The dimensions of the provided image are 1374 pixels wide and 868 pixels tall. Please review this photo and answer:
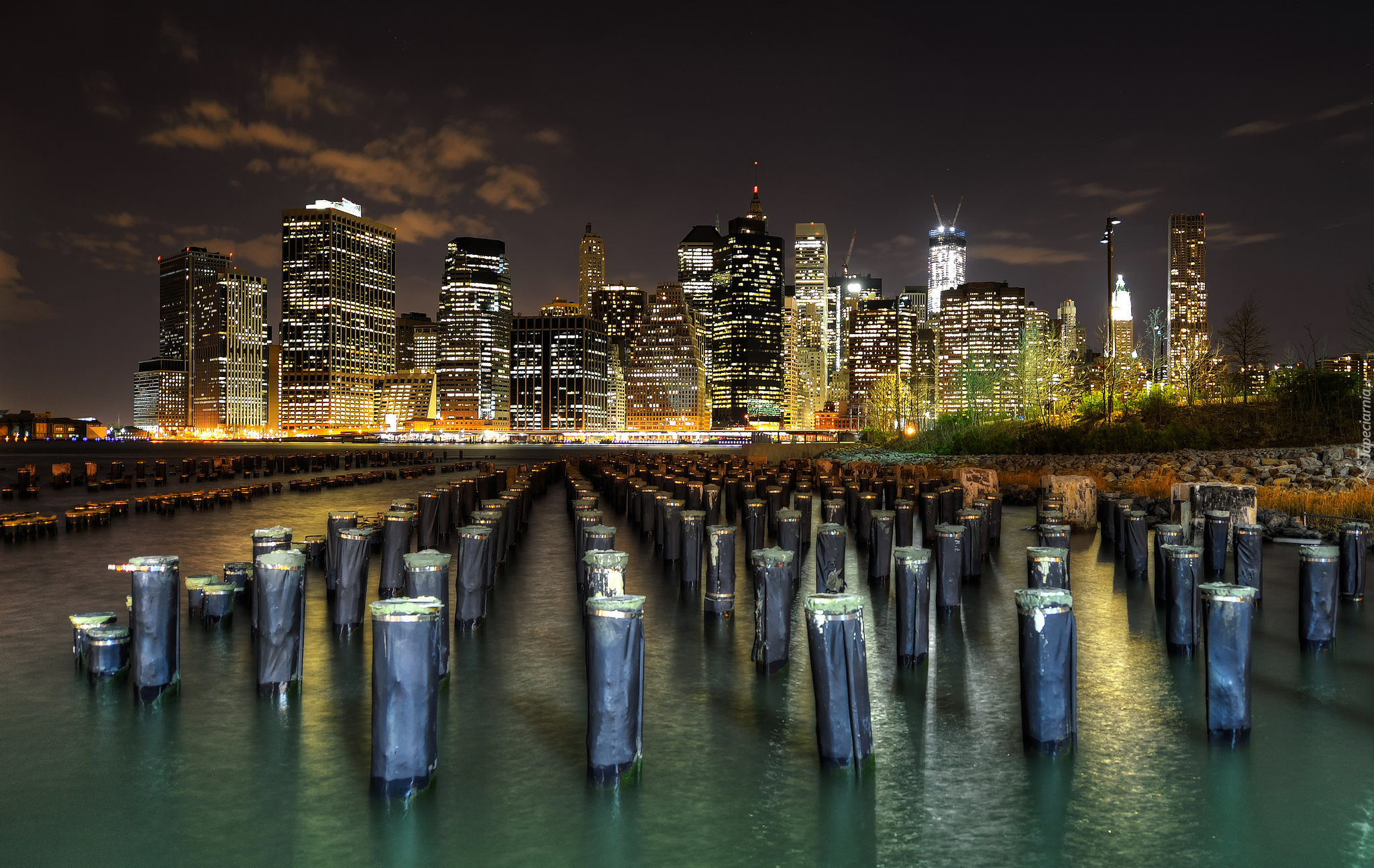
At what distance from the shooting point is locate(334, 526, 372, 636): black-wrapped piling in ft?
28.0

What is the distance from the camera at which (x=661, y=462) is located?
30.1 m

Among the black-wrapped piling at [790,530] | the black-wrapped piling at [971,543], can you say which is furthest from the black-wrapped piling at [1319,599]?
the black-wrapped piling at [790,530]

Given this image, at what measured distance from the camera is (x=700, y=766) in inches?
208

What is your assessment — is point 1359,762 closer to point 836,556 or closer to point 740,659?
point 740,659

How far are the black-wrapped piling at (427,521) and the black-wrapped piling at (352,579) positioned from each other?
5.01m

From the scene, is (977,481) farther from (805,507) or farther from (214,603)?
(214,603)

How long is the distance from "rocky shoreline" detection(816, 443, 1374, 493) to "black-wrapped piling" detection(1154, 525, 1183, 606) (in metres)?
8.35

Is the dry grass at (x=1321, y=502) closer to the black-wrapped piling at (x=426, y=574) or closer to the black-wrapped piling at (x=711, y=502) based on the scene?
the black-wrapped piling at (x=711, y=502)

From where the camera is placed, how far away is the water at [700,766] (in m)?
4.27

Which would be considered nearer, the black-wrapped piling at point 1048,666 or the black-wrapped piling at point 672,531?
the black-wrapped piling at point 1048,666

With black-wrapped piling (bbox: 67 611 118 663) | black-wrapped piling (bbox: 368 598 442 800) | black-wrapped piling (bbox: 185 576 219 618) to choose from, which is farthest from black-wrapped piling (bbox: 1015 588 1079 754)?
black-wrapped piling (bbox: 185 576 219 618)

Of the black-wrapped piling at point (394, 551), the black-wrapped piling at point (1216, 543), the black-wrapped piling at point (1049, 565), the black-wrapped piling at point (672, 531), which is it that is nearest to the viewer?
the black-wrapped piling at point (1049, 565)

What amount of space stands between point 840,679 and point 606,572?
2.88 m

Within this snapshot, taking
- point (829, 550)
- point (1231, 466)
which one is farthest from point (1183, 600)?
point (1231, 466)
